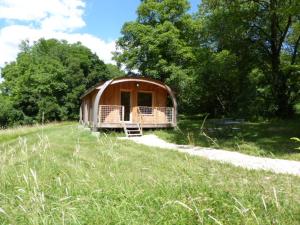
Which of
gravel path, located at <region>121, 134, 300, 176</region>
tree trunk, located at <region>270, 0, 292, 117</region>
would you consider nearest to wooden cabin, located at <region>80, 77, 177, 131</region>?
tree trunk, located at <region>270, 0, 292, 117</region>

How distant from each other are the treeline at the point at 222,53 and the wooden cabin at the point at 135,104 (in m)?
3.22

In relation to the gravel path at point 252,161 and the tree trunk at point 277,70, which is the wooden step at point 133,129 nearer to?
the gravel path at point 252,161

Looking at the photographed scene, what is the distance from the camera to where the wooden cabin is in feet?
66.9

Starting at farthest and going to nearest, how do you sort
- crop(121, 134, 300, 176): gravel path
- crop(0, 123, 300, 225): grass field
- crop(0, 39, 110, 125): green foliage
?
1. crop(0, 39, 110, 125): green foliage
2. crop(121, 134, 300, 176): gravel path
3. crop(0, 123, 300, 225): grass field

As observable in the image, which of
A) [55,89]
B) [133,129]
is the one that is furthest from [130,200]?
[55,89]

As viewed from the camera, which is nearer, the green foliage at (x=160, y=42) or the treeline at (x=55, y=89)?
the green foliage at (x=160, y=42)

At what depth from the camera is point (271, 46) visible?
79.0 feet

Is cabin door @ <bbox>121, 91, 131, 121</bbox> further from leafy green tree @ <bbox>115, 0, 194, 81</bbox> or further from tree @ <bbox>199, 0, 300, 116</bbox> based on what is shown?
leafy green tree @ <bbox>115, 0, 194, 81</bbox>

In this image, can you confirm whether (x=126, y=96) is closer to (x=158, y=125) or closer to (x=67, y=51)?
(x=158, y=125)

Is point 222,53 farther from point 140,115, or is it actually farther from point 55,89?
point 55,89

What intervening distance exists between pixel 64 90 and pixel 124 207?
40.0m

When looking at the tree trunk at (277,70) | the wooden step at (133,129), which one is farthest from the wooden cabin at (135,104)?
the tree trunk at (277,70)

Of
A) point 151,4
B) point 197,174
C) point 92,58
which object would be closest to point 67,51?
point 92,58

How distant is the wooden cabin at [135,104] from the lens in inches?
803
